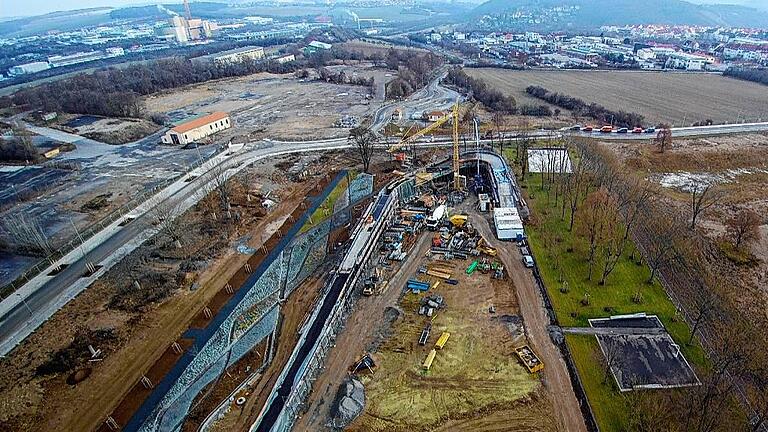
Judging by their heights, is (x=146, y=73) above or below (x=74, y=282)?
above

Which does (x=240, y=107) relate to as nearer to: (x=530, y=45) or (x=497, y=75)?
(x=497, y=75)

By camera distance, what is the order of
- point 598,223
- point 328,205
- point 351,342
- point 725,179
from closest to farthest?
A: point 351,342, point 598,223, point 328,205, point 725,179

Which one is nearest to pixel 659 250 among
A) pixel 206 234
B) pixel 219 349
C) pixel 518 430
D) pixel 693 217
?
pixel 693 217

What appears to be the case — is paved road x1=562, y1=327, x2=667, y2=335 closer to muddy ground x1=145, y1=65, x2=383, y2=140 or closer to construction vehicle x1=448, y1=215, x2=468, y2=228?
construction vehicle x1=448, y1=215, x2=468, y2=228

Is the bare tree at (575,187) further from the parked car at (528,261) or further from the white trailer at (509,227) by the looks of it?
the parked car at (528,261)

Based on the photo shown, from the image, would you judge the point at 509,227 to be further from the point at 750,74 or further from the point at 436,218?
the point at 750,74

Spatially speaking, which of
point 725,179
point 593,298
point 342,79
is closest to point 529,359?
point 593,298

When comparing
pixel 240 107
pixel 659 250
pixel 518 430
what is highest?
pixel 240 107
